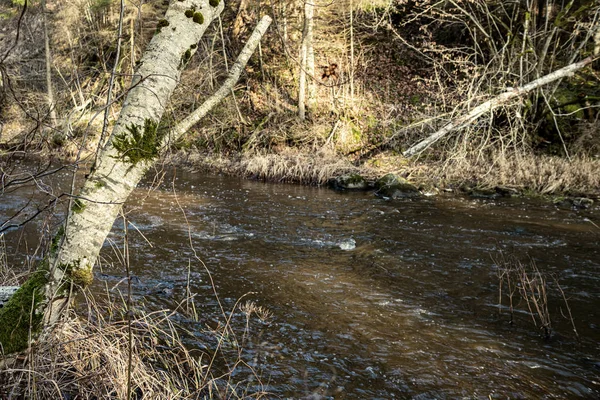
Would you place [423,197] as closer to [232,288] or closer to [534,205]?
[534,205]

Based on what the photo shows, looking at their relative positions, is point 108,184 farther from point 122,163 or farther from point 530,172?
point 530,172

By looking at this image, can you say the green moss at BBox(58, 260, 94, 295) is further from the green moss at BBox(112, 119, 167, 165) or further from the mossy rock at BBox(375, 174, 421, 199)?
the mossy rock at BBox(375, 174, 421, 199)

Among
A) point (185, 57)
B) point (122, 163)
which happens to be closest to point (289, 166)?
point (185, 57)

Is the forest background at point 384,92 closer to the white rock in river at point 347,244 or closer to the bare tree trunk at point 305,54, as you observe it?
the bare tree trunk at point 305,54

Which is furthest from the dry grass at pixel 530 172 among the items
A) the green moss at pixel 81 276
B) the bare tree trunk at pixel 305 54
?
the green moss at pixel 81 276

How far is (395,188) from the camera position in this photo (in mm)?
14281

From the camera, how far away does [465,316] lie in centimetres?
548

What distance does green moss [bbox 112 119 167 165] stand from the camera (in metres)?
2.66

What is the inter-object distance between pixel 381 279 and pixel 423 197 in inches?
299

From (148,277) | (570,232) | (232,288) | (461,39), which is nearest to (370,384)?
(232,288)

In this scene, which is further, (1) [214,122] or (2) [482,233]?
(1) [214,122]

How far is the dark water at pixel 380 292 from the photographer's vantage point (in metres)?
4.16

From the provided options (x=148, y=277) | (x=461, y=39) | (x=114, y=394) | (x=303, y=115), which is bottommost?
(x=148, y=277)

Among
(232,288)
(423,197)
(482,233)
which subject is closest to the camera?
(232,288)
